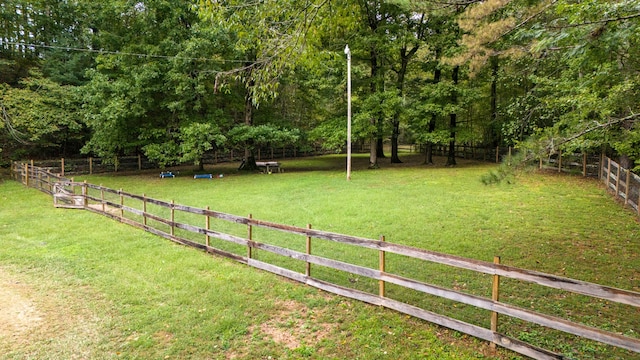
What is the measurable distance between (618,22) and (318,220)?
777cm

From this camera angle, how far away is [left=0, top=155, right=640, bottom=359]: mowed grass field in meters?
4.36


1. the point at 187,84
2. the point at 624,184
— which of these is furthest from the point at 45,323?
the point at 187,84

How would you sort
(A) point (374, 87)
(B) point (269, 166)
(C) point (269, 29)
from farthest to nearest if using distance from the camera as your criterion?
(A) point (374, 87)
(B) point (269, 166)
(C) point (269, 29)

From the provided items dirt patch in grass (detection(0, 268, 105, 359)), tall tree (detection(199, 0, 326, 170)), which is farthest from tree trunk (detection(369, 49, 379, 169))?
dirt patch in grass (detection(0, 268, 105, 359))

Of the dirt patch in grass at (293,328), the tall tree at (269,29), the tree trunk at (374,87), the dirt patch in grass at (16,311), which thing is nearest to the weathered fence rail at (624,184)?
the dirt patch in grass at (293,328)

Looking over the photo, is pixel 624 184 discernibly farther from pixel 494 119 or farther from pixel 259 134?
pixel 259 134

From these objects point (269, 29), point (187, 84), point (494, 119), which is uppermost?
point (187, 84)

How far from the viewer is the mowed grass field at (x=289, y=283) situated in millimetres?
4355

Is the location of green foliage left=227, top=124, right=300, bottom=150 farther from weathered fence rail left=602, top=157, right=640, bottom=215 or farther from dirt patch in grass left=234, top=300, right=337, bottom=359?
dirt patch in grass left=234, top=300, right=337, bottom=359

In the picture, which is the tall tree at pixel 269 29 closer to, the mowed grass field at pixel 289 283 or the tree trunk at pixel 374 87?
the mowed grass field at pixel 289 283

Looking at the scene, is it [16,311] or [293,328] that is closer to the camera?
[293,328]

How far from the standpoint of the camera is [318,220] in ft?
34.8

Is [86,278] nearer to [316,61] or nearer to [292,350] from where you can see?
[292,350]

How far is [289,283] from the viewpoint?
20.4ft
